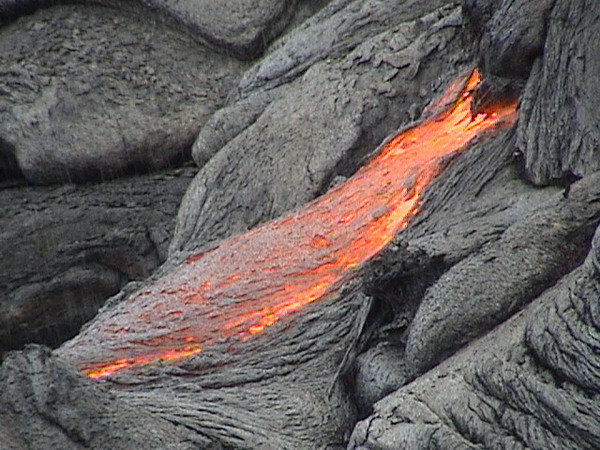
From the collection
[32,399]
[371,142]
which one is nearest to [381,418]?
[32,399]

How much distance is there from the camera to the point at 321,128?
9992 millimetres

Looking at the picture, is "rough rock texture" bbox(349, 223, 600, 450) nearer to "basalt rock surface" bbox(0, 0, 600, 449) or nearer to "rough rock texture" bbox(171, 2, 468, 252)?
"basalt rock surface" bbox(0, 0, 600, 449)

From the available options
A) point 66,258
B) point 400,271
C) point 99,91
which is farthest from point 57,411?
point 99,91

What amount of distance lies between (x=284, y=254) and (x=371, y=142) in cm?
180

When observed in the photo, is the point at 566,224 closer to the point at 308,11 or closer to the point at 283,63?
the point at 283,63

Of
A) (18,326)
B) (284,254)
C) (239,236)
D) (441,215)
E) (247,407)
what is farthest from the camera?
(18,326)

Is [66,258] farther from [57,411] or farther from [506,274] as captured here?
[506,274]

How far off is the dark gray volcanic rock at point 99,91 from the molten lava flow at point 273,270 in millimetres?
3389

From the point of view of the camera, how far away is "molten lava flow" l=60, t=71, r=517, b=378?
779 cm

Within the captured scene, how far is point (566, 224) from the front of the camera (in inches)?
252

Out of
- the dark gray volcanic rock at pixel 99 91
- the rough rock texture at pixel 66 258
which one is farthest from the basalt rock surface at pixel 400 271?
the dark gray volcanic rock at pixel 99 91

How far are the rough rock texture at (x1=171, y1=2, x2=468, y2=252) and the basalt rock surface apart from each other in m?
0.01

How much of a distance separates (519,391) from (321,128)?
4.45 m

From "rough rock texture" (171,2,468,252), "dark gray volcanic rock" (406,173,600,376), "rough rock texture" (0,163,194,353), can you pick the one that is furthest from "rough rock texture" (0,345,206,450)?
"rough rock texture" (0,163,194,353)
